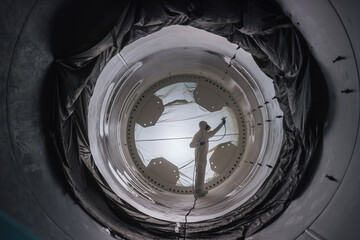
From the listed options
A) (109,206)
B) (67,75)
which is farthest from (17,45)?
(109,206)

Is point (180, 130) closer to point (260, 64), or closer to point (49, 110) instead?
point (260, 64)

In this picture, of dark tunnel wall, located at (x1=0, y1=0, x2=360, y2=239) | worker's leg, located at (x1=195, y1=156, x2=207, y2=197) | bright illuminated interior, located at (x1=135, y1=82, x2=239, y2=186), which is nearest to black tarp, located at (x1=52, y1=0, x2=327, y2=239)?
dark tunnel wall, located at (x1=0, y1=0, x2=360, y2=239)

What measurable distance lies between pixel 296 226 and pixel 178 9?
1.66 meters

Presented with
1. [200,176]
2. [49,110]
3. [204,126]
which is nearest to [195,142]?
[204,126]

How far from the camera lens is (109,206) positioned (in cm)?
240

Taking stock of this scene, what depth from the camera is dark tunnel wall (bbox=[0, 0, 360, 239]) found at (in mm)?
1474

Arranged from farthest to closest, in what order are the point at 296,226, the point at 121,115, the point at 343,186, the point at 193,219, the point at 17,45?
1. the point at 121,115
2. the point at 193,219
3. the point at 296,226
4. the point at 343,186
5. the point at 17,45

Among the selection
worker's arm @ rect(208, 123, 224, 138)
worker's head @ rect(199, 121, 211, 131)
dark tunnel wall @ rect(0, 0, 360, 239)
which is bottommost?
dark tunnel wall @ rect(0, 0, 360, 239)

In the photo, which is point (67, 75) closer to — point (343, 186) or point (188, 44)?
point (188, 44)

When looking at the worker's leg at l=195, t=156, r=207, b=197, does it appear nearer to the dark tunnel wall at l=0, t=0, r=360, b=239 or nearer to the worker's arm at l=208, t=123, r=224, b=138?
the worker's arm at l=208, t=123, r=224, b=138

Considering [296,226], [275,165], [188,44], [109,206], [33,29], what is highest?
[188,44]

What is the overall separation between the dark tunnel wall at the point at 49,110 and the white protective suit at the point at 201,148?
1.73 metres

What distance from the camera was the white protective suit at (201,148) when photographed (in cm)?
358

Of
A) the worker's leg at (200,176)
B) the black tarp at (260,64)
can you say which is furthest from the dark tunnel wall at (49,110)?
the worker's leg at (200,176)
